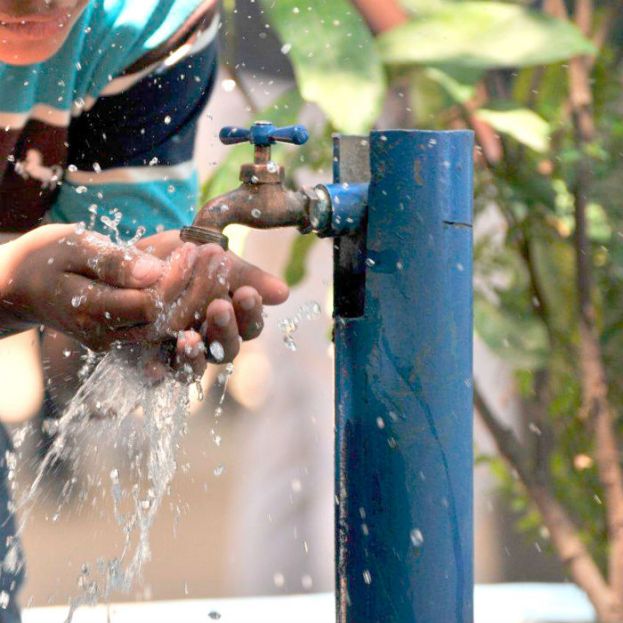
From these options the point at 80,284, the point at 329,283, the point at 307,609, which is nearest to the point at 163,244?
the point at 80,284

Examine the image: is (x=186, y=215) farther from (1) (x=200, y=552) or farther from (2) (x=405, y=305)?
(1) (x=200, y=552)

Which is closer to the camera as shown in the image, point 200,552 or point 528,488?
point 528,488

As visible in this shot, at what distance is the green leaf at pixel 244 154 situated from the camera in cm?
213

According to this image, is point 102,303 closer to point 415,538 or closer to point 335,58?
point 415,538

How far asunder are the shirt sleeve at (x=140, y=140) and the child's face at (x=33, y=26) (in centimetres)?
25

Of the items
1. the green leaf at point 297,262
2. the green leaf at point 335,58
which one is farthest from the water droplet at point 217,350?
the green leaf at point 297,262

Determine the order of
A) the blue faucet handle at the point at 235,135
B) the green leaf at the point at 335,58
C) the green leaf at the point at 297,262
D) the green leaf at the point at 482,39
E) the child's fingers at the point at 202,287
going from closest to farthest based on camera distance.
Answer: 1. the child's fingers at the point at 202,287
2. the blue faucet handle at the point at 235,135
3. the green leaf at the point at 335,58
4. the green leaf at the point at 482,39
5. the green leaf at the point at 297,262

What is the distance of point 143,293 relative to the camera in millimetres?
1110

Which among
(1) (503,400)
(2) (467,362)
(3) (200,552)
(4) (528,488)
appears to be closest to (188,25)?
(2) (467,362)

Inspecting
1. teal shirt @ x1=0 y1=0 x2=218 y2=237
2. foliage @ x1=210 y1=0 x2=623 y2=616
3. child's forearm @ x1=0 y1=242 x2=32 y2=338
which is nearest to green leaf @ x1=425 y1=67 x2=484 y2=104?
foliage @ x1=210 y1=0 x2=623 y2=616

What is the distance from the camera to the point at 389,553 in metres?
1.16

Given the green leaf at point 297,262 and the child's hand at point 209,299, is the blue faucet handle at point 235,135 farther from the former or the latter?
the green leaf at point 297,262

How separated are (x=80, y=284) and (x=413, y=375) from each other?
33 cm

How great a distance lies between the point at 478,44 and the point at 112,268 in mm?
1176
